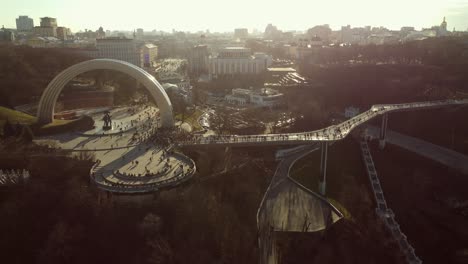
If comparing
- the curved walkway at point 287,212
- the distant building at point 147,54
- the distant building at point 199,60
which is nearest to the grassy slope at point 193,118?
the curved walkway at point 287,212

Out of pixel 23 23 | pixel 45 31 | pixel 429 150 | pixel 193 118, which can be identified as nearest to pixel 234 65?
pixel 193 118

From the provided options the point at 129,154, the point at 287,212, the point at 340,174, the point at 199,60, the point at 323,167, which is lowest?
the point at 287,212

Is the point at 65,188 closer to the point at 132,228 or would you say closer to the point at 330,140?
the point at 132,228

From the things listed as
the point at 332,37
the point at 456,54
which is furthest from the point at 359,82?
the point at 332,37

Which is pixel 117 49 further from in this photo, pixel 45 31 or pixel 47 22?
pixel 47 22

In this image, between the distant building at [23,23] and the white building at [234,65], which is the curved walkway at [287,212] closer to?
the white building at [234,65]

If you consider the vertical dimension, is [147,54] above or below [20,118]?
above

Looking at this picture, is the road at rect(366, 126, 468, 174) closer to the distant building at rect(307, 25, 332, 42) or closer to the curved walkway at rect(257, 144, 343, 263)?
the curved walkway at rect(257, 144, 343, 263)
